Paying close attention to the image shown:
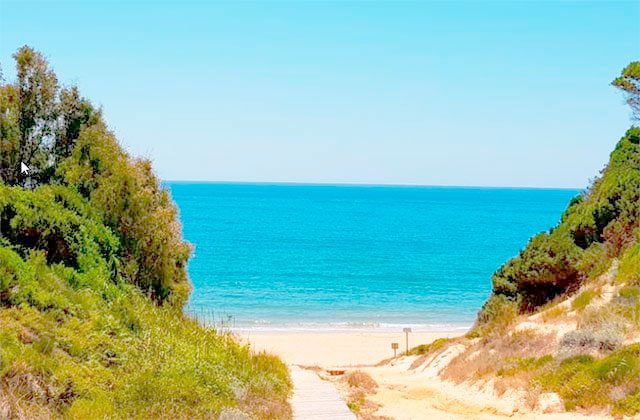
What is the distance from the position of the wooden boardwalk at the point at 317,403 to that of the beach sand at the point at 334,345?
19.3 metres

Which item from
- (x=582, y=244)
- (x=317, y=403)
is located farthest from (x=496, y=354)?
(x=582, y=244)

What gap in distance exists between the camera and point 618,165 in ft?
95.5

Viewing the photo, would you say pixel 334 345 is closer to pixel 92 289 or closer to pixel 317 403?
pixel 92 289

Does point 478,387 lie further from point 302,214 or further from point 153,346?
point 302,214

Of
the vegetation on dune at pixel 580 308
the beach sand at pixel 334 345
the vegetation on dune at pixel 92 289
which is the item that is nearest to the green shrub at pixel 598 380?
the vegetation on dune at pixel 580 308

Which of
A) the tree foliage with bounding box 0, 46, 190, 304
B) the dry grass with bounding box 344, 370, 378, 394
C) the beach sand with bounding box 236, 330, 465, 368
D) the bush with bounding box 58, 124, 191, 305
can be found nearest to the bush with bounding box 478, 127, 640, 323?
the beach sand with bounding box 236, 330, 465, 368

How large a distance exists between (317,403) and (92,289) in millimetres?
4875

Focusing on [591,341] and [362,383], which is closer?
[591,341]

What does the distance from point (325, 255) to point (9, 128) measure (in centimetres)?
7702

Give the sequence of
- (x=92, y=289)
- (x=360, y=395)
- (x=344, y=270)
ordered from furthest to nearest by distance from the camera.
A: (x=344, y=270) → (x=360, y=395) → (x=92, y=289)

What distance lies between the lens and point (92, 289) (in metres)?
13.6

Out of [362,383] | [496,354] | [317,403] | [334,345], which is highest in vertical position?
[317,403]

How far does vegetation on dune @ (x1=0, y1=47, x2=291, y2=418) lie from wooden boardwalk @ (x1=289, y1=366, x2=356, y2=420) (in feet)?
1.09

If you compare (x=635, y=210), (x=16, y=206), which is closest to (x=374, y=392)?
(x=16, y=206)
